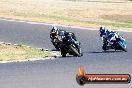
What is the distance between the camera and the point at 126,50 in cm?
1953

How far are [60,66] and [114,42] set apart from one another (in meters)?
4.68

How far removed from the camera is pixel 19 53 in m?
19.0

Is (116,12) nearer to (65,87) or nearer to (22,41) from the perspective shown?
(22,41)

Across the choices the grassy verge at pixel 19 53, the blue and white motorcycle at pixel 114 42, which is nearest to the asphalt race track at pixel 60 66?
the blue and white motorcycle at pixel 114 42

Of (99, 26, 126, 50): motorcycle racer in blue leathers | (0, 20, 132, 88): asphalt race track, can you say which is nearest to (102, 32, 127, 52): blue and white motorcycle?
(99, 26, 126, 50): motorcycle racer in blue leathers

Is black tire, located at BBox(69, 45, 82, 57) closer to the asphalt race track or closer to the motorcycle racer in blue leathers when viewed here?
the asphalt race track

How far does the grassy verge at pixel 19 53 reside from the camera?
17.8 metres

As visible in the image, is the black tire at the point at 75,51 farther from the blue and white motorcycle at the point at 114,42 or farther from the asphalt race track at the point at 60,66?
the blue and white motorcycle at the point at 114,42

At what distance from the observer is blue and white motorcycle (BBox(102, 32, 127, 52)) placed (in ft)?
64.4

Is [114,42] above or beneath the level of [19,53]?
above

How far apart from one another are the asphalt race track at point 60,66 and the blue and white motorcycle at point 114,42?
0.38m

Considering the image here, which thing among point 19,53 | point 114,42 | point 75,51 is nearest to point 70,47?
point 75,51

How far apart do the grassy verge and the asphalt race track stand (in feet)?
3.60

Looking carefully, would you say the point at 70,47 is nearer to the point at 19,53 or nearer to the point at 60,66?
the point at 19,53
